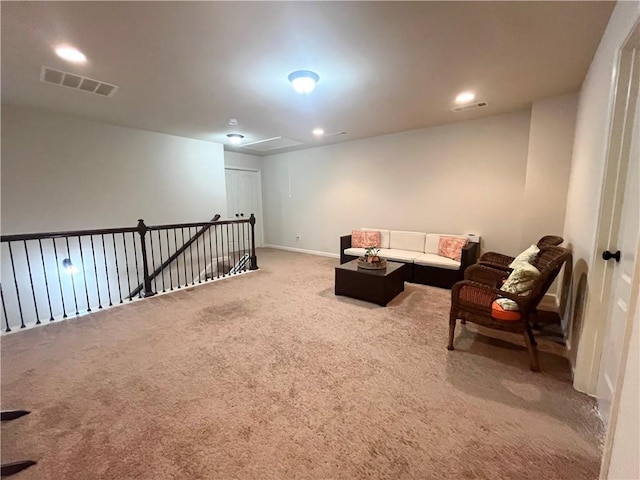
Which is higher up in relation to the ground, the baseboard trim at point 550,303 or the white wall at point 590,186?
the white wall at point 590,186

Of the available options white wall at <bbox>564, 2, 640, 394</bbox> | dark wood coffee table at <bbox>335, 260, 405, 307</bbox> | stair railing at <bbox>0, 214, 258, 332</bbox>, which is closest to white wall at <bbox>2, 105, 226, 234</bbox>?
stair railing at <bbox>0, 214, 258, 332</bbox>

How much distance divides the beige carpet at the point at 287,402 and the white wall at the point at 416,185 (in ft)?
7.99

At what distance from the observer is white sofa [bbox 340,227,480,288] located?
4.01 meters

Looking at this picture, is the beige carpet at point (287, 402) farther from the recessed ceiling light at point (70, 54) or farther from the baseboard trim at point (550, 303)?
the recessed ceiling light at point (70, 54)

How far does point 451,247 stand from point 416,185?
140 cm

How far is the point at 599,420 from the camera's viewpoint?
64.7 inches

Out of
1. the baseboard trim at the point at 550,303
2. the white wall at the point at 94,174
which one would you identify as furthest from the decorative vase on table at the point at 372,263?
the white wall at the point at 94,174

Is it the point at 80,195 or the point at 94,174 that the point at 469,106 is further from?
the point at 80,195

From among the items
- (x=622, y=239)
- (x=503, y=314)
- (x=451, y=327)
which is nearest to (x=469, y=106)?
(x=622, y=239)

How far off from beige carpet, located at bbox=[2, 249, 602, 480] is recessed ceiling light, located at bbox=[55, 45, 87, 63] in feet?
8.52

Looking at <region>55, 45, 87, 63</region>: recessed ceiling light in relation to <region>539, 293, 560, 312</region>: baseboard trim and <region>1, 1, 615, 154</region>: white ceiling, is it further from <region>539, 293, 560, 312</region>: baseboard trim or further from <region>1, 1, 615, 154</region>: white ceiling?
<region>539, 293, 560, 312</region>: baseboard trim

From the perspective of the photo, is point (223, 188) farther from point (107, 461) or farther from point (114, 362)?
point (107, 461)

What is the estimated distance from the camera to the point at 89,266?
174 inches

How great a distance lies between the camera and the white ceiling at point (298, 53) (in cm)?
185
